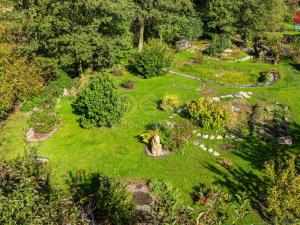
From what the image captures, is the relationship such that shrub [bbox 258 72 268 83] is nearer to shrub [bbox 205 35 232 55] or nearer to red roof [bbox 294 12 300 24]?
shrub [bbox 205 35 232 55]

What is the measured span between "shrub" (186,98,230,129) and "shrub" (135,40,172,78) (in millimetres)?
9899

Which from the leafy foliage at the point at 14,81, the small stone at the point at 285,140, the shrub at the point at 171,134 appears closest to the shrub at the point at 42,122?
the leafy foliage at the point at 14,81

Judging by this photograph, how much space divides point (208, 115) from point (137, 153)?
17.8 feet

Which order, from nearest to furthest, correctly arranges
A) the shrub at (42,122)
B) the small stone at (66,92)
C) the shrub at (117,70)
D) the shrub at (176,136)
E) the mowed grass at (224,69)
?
the shrub at (176,136), the shrub at (42,122), the small stone at (66,92), the mowed grass at (224,69), the shrub at (117,70)

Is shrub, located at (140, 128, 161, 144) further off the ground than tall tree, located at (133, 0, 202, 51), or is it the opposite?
tall tree, located at (133, 0, 202, 51)

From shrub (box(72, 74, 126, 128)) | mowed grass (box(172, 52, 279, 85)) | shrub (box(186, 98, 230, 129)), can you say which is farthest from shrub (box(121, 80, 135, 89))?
shrub (box(186, 98, 230, 129))

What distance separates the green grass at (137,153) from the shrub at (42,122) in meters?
0.74

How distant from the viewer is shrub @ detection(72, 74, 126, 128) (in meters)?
21.6

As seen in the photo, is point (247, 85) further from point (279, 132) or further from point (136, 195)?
point (136, 195)

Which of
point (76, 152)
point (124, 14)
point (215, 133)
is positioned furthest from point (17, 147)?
point (124, 14)

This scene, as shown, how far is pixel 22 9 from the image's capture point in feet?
94.6

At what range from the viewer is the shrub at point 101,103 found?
21.6m

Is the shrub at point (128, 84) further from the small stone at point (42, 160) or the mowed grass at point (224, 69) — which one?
the small stone at point (42, 160)

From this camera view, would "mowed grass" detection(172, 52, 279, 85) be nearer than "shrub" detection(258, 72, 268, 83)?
No
